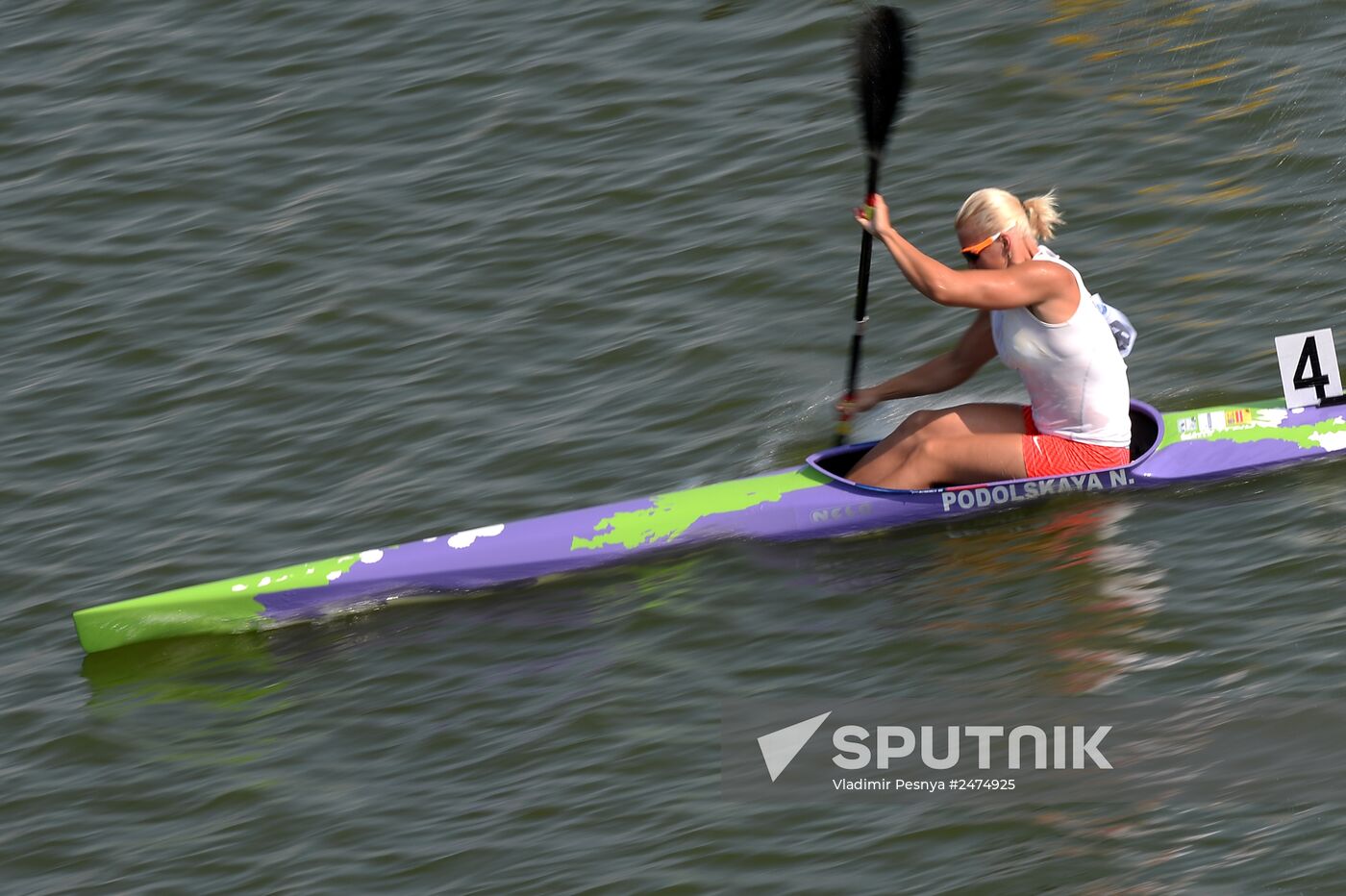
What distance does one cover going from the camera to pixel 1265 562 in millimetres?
5809

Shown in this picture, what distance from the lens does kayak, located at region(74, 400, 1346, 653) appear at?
6.53 m

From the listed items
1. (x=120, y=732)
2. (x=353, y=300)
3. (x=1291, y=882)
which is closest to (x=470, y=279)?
(x=353, y=300)

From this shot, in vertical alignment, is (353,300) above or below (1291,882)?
above

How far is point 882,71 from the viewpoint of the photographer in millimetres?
6723

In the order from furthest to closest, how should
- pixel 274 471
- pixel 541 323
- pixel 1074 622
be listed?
pixel 541 323 → pixel 274 471 → pixel 1074 622

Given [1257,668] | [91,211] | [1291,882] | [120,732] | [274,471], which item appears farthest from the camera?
[91,211]

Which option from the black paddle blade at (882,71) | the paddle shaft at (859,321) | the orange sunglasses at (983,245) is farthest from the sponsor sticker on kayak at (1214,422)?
the black paddle blade at (882,71)

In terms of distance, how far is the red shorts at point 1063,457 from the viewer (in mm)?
6398

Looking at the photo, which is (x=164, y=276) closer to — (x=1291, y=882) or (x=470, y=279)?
(x=470, y=279)

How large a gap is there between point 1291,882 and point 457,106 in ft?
24.0
